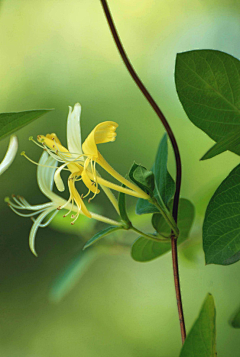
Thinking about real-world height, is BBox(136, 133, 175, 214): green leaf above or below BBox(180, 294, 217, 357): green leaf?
above

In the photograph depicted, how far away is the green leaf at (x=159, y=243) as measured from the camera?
33 cm

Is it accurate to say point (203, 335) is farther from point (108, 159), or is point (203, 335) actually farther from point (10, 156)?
point (108, 159)

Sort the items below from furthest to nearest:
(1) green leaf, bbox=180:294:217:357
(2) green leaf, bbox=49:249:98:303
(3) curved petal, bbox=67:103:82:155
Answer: (2) green leaf, bbox=49:249:98:303, (3) curved petal, bbox=67:103:82:155, (1) green leaf, bbox=180:294:217:357

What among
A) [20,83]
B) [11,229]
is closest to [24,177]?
[11,229]

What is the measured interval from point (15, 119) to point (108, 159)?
2.69ft

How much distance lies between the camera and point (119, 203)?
27 centimetres

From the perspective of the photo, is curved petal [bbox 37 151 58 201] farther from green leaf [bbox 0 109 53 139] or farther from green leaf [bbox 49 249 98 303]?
green leaf [bbox 49 249 98 303]

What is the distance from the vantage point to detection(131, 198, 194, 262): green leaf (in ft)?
1.07

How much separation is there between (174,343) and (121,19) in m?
1.05

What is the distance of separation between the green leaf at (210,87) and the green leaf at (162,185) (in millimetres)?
62

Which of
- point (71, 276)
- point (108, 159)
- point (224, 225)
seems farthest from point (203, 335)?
point (108, 159)

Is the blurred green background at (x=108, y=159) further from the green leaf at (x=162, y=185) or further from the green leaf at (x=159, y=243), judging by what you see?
the green leaf at (x=162, y=185)

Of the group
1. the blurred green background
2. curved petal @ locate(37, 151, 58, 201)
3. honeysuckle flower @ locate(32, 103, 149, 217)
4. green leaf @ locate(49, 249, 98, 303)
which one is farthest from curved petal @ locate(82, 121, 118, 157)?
green leaf @ locate(49, 249, 98, 303)

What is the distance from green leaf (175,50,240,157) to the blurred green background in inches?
12.0
